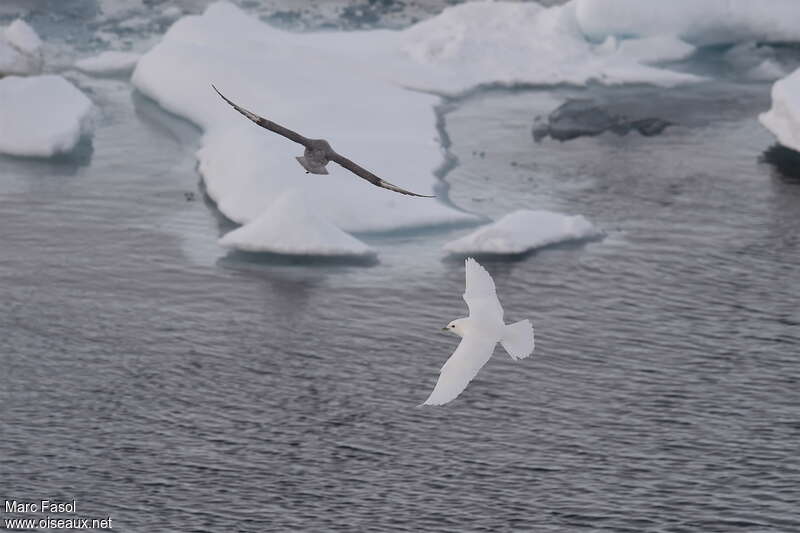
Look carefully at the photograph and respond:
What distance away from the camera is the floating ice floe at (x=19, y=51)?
7088 centimetres

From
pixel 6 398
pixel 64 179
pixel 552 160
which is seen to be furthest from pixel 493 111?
pixel 6 398

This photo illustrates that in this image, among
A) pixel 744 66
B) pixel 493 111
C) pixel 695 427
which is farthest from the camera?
pixel 744 66

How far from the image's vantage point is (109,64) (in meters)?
78.9

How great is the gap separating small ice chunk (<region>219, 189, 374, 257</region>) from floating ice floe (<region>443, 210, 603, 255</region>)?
3816mm

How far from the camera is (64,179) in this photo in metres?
60.2

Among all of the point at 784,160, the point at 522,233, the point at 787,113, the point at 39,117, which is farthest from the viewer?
the point at 784,160

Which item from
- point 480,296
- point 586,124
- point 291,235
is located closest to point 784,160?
point 586,124

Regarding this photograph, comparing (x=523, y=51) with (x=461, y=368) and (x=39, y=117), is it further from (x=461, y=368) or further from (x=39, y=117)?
(x=461, y=368)

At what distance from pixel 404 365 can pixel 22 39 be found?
37902mm

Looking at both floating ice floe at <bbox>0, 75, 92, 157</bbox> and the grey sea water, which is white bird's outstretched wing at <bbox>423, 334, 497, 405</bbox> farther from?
floating ice floe at <bbox>0, 75, 92, 157</bbox>

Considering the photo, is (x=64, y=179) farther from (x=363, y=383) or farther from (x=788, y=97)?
(x=788, y=97)

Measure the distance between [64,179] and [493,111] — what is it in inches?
900

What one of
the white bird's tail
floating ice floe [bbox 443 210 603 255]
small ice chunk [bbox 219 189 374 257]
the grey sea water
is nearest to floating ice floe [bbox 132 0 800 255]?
the grey sea water

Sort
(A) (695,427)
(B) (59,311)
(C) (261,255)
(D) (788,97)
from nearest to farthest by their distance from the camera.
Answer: (A) (695,427) → (B) (59,311) → (C) (261,255) → (D) (788,97)
